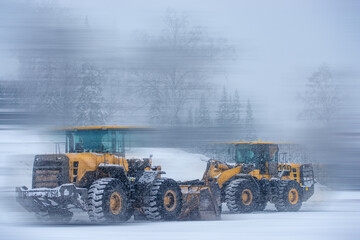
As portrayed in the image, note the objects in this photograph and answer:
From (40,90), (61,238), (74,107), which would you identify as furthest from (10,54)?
(61,238)

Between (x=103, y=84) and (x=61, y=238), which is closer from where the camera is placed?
(x=61, y=238)

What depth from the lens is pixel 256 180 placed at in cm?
1150

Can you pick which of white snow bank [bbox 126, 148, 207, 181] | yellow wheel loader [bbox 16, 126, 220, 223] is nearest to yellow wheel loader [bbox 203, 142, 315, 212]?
yellow wheel loader [bbox 16, 126, 220, 223]

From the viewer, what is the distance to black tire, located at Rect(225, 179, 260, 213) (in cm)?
1064

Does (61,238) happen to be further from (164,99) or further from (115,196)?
(164,99)

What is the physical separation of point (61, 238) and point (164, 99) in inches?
269

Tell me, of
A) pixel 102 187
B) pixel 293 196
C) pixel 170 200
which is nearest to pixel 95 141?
pixel 102 187

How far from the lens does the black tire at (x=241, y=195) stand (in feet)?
34.9

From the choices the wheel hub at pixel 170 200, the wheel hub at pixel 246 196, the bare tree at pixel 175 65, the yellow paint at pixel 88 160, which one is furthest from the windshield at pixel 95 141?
the wheel hub at pixel 246 196

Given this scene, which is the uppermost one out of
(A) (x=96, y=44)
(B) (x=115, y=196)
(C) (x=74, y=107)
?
(A) (x=96, y=44)

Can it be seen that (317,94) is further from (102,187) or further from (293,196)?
(102,187)

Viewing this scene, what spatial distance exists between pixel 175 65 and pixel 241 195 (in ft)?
10.4

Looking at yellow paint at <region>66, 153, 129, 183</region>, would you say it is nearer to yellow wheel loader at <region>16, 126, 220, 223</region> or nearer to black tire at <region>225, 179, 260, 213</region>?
yellow wheel loader at <region>16, 126, 220, 223</region>

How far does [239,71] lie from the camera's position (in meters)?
11.0
